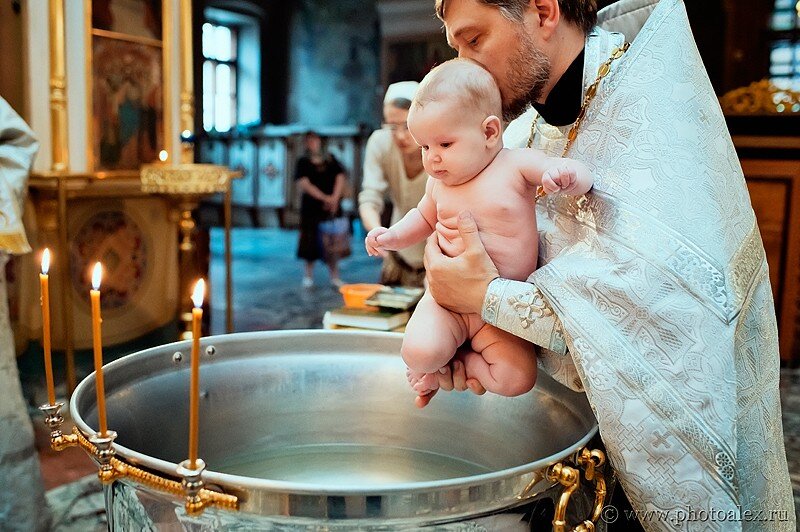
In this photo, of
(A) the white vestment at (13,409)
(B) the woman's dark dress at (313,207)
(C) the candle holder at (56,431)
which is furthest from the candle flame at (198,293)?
(B) the woman's dark dress at (313,207)

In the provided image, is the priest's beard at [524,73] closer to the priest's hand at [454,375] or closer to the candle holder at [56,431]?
the priest's hand at [454,375]

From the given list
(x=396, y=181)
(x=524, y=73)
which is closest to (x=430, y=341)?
(x=524, y=73)

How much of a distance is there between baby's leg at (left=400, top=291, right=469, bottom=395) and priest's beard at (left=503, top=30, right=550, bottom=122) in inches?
12.4

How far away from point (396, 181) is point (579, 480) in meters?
2.76

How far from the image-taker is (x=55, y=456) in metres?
3.40

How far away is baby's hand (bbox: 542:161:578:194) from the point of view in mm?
1039

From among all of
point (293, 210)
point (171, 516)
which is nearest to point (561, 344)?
point (171, 516)

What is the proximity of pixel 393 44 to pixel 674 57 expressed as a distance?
12126mm

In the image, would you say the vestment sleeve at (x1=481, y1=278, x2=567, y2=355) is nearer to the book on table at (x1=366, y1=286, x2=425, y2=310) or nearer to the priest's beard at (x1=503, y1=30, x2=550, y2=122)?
the priest's beard at (x1=503, y1=30, x2=550, y2=122)

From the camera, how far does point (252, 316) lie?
636 centimetres

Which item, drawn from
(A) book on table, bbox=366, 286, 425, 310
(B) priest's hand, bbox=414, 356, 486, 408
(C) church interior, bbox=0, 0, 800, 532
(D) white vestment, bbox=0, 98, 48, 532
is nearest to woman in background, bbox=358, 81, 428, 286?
(C) church interior, bbox=0, 0, 800, 532

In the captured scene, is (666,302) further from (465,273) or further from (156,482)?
(156,482)

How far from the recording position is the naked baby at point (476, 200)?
110 centimetres

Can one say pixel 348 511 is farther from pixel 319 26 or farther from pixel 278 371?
pixel 319 26
